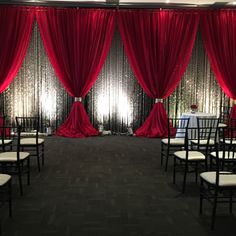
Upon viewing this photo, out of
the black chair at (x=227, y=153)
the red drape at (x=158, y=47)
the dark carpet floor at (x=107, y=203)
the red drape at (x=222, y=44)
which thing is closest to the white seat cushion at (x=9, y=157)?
the dark carpet floor at (x=107, y=203)

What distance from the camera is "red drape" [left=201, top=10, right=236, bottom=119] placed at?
334 inches

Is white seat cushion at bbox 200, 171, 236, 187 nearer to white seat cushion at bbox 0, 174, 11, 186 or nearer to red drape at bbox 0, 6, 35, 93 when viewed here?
white seat cushion at bbox 0, 174, 11, 186

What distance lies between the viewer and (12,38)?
8250mm

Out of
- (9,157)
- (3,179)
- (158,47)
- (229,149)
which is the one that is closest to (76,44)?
(158,47)

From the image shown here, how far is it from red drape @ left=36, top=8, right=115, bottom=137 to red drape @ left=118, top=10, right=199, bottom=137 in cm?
47

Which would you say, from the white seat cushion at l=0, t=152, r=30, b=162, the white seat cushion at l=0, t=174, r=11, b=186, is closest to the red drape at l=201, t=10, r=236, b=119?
the white seat cushion at l=0, t=152, r=30, b=162

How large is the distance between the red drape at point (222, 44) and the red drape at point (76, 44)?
7.09 ft

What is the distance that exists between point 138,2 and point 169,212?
5440 millimetres

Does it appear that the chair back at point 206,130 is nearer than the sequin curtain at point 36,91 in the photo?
Yes

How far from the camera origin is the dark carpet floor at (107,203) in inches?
139

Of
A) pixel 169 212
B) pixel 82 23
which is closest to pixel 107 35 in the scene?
pixel 82 23

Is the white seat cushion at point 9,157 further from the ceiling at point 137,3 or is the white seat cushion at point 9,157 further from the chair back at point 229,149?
the ceiling at point 137,3

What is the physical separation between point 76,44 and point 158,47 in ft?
5.97

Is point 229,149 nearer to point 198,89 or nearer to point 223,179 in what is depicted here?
point 223,179
